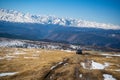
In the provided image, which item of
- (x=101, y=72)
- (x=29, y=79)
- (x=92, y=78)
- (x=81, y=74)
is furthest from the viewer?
(x=101, y=72)

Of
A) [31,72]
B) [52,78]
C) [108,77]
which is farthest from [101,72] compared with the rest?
[31,72]

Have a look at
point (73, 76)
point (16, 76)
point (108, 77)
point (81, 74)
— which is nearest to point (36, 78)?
point (16, 76)

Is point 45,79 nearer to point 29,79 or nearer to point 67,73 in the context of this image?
point 29,79

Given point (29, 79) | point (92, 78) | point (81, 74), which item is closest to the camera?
point (29, 79)

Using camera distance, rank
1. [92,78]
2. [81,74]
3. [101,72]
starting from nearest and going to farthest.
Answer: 1. [92,78]
2. [81,74]
3. [101,72]

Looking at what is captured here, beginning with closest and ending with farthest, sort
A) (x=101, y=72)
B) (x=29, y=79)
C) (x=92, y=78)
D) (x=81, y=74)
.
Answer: (x=29, y=79) → (x=92, y=78) → (x=81, y=74) → (x=101, y=72)

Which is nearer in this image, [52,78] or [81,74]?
[52,78]

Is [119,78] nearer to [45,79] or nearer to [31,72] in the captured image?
[45,79]

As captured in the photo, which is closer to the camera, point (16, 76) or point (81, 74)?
point (16, 76)

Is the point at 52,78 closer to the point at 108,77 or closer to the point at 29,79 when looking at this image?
the point at 29,79
